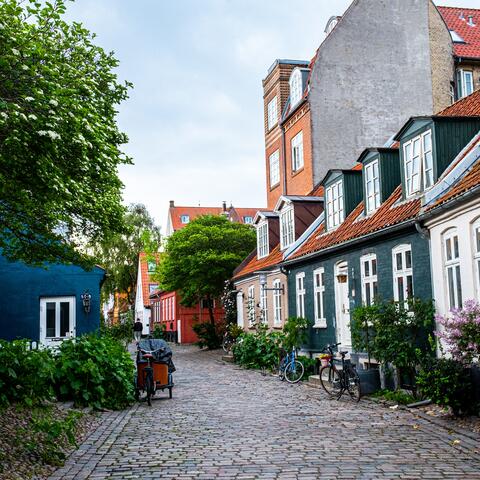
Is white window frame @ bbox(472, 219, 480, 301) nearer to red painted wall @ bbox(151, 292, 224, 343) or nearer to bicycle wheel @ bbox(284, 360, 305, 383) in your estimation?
bicycle wheel @ bbox(284, 360, 305, 383)

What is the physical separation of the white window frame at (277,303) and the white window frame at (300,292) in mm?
1865

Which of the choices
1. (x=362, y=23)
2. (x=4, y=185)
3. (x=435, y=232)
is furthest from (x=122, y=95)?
(x=362, y=23)

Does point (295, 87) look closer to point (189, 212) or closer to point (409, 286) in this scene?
point (409, 286)

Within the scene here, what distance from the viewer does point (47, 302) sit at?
24266 millimetres

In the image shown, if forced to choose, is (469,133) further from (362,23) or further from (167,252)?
(167,252)

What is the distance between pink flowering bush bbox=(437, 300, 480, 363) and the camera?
387 inches

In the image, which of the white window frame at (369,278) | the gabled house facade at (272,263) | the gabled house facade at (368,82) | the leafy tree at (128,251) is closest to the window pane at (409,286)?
the white window frame at (369,278)

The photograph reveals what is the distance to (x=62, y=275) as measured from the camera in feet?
80.1

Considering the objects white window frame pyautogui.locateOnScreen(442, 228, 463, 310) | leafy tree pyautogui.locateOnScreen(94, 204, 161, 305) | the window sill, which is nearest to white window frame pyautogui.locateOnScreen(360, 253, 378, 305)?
white window frame pyautogui.locateOnScreen(442, 228, 463, 310)

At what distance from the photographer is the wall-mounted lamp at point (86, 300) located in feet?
80.2

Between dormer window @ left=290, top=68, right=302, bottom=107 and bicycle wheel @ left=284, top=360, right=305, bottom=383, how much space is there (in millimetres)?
12751

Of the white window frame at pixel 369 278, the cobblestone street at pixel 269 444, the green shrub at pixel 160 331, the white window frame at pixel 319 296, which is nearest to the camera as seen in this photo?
the cobblestone street at pixel 269 444

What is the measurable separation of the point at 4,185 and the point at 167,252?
29.1 m

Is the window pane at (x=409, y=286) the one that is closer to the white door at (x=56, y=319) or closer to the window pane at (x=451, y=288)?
the window pane at (x=451, y=288)
